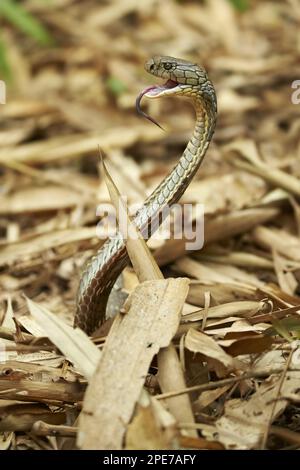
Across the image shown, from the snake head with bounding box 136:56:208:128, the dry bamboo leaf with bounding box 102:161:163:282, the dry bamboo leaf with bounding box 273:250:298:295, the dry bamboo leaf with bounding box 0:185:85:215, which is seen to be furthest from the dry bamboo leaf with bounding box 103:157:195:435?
the dry bamboo leaf with bounding box 0:185:85:215

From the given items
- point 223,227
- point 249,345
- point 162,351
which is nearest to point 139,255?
point 162,351

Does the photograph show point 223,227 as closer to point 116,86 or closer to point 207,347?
point 207,347

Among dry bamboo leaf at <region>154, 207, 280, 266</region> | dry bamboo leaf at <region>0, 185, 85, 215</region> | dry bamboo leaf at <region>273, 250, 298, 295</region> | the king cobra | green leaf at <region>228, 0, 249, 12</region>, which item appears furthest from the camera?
green leaf at <region>228, 0, 249, 12</region>

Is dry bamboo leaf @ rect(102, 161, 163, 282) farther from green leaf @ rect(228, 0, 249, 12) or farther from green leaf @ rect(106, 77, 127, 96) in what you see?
green leaf @ rect(228, 0, 249, 12)

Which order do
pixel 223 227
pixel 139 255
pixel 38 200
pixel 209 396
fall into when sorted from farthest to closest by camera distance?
pixel 38 200 → pixel 223 227 → pixel 139 255 → pixel 209 396

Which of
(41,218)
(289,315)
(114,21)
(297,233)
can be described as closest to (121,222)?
(289,315)
